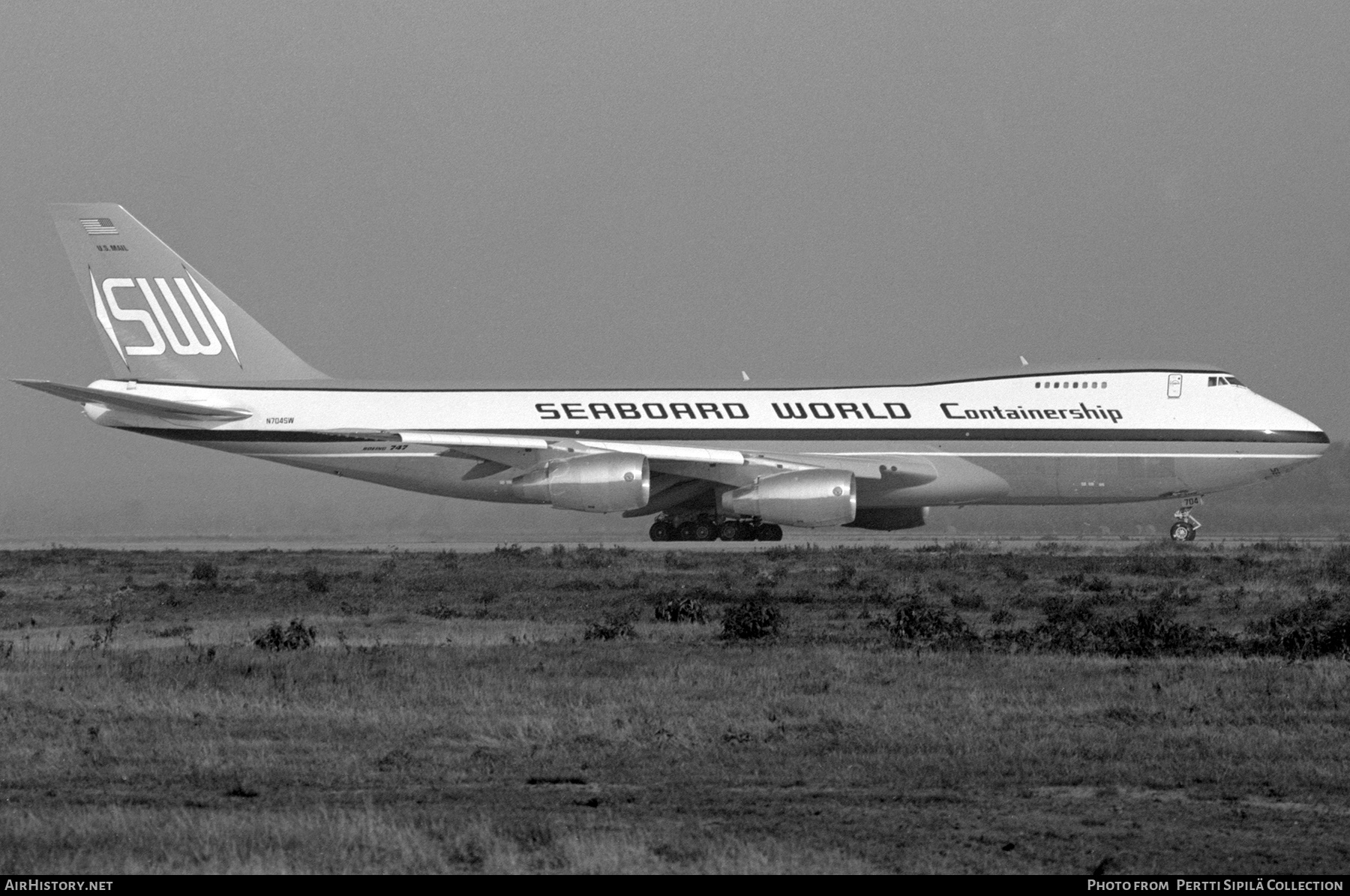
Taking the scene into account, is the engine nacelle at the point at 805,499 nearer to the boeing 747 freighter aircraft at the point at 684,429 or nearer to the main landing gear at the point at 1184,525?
the boeing 747 freighter aircraft at the point at 684,429

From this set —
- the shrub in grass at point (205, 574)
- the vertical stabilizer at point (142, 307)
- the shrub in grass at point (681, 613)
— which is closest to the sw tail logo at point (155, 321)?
the vertical stabilizer at point (142, 307)

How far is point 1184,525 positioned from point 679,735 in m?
26.9

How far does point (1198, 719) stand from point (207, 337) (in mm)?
31784

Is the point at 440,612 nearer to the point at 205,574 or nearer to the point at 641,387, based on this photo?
the point at 205,574

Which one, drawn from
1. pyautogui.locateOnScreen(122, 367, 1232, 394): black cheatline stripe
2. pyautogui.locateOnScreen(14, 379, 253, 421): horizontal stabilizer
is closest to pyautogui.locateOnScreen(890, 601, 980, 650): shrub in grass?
pyautogui.locateOnScreen(122, 367, 1232, 394): black cheatline stripe

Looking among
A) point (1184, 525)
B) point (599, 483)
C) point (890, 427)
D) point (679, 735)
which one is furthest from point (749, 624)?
point (1184, 525)

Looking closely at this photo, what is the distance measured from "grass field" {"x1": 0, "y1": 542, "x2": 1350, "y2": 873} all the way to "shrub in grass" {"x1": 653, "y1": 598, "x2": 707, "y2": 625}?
0.99 feet

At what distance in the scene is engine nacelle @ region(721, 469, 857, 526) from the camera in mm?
32906

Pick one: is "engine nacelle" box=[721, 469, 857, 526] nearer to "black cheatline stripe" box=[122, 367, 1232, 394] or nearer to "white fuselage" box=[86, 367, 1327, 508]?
"white fuselage" box=[86, 367, 1327, 508]

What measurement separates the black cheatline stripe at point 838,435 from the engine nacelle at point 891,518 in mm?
2560

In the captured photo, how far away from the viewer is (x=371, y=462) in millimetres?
37750

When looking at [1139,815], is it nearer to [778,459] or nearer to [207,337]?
[778,459]
